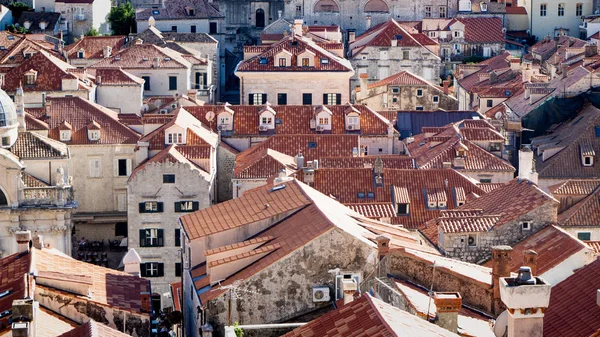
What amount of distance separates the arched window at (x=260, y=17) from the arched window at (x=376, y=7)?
→ 913cm

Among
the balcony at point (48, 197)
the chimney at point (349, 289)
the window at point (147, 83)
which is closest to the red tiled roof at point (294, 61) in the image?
the window at point (147, 83)

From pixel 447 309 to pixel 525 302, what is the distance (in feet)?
22.6

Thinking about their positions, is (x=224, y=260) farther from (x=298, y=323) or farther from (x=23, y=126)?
(x=23, y=126)

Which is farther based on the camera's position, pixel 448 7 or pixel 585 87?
pixel 448 7

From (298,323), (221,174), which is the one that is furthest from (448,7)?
(298,323)

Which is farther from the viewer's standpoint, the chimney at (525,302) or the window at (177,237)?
the window at (177,237)

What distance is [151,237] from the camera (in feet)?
257

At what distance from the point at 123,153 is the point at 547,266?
39.2 meters

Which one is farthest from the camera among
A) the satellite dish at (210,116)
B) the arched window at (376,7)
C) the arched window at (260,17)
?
the arched window at (260,17)

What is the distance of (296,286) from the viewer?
4803 cm

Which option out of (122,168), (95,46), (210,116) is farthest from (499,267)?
→ (95,46)

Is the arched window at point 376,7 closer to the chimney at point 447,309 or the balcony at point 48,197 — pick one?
the balcony at point 48,197

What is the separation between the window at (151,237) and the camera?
78.1 metres

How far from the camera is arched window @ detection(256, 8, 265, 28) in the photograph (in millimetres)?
145000
